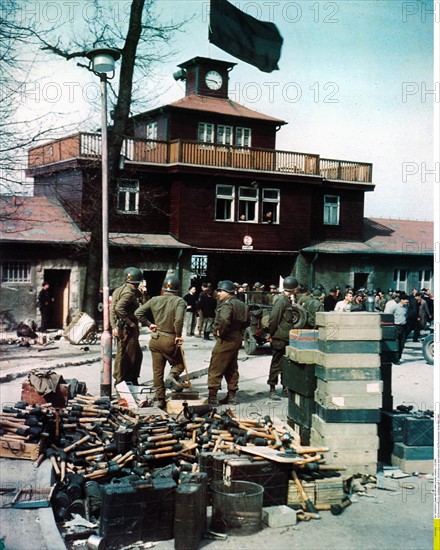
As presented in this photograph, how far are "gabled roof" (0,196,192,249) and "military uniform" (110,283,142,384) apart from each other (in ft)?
30.5

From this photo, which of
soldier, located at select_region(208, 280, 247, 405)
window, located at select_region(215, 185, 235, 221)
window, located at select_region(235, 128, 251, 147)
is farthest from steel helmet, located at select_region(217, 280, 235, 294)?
window, located at select_region(235, 128, 251, 147)

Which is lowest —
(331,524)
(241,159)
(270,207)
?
(331,524)

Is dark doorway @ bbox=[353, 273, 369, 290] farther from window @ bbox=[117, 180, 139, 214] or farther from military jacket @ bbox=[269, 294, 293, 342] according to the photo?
military jacket @ bbox=[269, 294, 293, 342]

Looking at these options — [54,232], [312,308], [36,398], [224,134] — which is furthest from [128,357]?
[224,134]

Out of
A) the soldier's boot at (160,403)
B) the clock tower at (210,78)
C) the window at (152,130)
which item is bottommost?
the soldier's boot at (160,403)

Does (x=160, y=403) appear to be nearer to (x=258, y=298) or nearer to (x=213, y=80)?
(x=258, y=298)

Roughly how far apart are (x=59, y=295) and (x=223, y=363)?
12.5 m

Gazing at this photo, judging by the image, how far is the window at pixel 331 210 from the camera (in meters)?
23.9

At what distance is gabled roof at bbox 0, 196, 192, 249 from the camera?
1980 centimetres

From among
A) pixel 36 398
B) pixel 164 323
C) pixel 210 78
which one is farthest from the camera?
pixel 210 78

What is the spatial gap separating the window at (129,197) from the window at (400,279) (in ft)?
33.4

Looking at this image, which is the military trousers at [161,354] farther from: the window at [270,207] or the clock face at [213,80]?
the clock face at [213,80]

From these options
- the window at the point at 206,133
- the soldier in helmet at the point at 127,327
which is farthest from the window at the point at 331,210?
the soldier in helmet at the point at 127,327

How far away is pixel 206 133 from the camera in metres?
26.0
